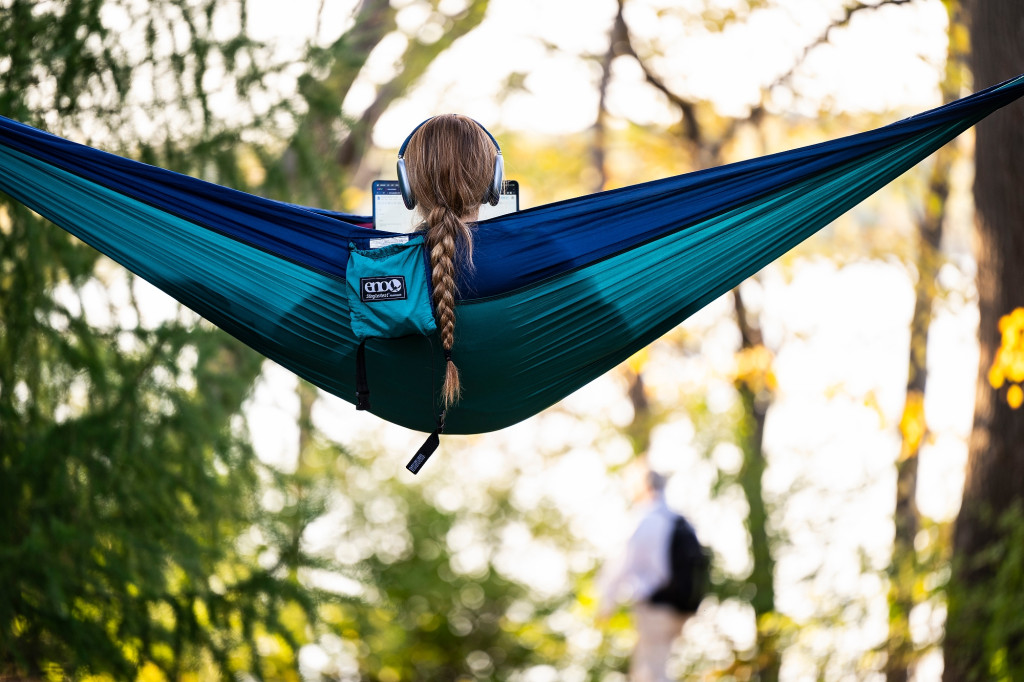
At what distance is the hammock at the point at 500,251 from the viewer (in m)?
Answer: 1.62

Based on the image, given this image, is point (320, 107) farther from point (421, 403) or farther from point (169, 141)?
point (421, 403)

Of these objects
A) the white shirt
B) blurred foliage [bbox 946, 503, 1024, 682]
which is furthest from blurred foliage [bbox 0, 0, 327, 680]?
blurred foliage [bbox 946, 503, 1024, 682]

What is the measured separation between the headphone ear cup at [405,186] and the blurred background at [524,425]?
1.54 m

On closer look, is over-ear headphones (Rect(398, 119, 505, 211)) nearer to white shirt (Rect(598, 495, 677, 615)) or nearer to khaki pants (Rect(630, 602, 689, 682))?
white shirt (Rect(598, 495, 677, 615))

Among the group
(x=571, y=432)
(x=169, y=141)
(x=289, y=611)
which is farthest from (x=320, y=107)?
(x=571, y=432)

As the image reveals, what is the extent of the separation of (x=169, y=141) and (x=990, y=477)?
9.25ft

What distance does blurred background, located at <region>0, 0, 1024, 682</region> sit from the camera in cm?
276

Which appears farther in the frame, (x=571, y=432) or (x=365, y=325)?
(x=571, y=432)

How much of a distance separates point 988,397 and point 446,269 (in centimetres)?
235

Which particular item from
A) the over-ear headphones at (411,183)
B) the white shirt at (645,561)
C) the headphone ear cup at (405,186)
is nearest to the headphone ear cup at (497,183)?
the over-ear headphones at (411,183)

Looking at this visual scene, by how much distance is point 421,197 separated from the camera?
5.21 ft

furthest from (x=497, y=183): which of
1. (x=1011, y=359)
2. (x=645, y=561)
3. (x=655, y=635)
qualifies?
(x=655, y=635)

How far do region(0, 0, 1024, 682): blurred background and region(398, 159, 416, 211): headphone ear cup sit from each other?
154cm

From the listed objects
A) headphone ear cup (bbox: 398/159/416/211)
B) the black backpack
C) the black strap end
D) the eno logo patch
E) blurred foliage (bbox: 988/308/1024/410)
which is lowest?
the black strap end
